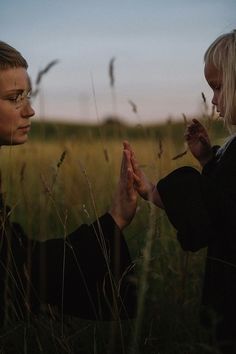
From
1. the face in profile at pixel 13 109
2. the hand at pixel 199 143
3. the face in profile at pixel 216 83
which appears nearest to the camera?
the face in profile at pixel 216 83

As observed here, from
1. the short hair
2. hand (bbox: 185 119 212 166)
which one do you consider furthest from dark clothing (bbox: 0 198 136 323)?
the short hair

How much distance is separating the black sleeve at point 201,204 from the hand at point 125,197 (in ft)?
0.31

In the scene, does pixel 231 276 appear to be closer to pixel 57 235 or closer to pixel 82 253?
pixel 82 253

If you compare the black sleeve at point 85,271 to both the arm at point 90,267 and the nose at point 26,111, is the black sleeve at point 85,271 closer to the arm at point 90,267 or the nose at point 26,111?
the arm at point 90,267

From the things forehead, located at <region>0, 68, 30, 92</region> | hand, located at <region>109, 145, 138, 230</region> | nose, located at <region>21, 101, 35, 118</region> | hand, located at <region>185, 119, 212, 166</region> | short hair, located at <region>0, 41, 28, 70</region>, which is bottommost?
hand, located at <region>109, 145, 138, 230</region>

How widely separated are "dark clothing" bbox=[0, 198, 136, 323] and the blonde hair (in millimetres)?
518

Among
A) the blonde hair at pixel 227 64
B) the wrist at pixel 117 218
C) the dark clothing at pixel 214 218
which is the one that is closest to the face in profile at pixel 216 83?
the blonde hair at pixel 227 64

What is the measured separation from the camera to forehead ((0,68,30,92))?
6.38 feet

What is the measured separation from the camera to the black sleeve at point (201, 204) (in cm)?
162

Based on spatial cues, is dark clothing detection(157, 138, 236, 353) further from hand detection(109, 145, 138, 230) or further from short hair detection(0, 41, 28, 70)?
short hair detection(0, 41, 28, 70)

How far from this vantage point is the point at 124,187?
1703 millimetres

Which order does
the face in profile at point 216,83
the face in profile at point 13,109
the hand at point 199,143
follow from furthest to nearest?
the hand at point 199,143 < the face in profile at point 13,109 < the face in profile at point 216,83

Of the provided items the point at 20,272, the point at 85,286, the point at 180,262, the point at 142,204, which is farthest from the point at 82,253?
the point at 142,204

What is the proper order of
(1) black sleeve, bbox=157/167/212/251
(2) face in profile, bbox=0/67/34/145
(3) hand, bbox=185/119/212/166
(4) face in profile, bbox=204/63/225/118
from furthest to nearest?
1. (3) hand, bbox=185/119/212/166
2. (2) face in profile, bbox=0/67/34/145
3. (4) face in profile, bbox=204/63/225/118
4. (1) black sleeve, bbox=157/167/212/251
